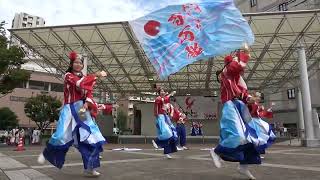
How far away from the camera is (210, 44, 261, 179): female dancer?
19.7 ft

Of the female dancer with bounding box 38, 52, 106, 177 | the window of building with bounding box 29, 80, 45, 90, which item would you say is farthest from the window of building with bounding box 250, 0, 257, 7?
the female dancer with bounding box 38, 52, 106, 177

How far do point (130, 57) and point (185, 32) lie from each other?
22540 millimetres

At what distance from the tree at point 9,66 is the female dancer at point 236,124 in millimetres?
22371

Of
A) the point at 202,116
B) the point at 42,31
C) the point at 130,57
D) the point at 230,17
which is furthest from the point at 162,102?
the point at 202,116

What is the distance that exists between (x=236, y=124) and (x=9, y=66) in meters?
25.4

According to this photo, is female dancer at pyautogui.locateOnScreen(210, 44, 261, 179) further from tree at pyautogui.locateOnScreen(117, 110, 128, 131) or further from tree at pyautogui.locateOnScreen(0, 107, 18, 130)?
tree at pyautogui.locateOnScreen(117, 110, 128, 131)

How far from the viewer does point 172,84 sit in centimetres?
4028

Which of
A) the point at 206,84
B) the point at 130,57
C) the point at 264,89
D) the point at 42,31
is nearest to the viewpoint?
the point at 42,31

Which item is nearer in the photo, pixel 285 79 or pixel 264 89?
pixel 285 79

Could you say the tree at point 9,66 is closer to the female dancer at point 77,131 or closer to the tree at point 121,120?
the female dancer at point 77,131

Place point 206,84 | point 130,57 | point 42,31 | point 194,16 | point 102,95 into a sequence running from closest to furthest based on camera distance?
point 194,16 < point 42,31 < point 130,57 < point 206,84 < point 102,95

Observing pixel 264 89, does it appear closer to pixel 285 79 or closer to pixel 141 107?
pixel 285 79

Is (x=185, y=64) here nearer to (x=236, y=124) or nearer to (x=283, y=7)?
(x=236, y=124)

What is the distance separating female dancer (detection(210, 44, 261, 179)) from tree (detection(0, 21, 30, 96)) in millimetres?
22371
